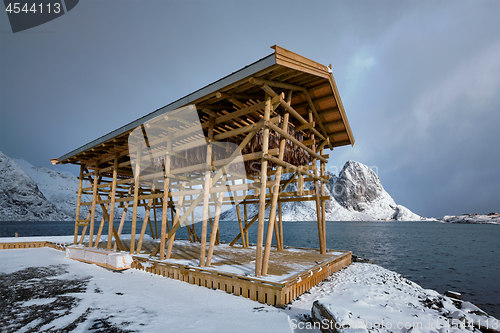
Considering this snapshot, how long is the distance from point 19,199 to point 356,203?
22922cm

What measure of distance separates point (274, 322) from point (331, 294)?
3152mm

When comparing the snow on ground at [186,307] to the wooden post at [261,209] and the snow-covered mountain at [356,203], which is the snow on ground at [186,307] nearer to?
the wooden post at [261,209]

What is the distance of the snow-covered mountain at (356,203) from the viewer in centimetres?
17250

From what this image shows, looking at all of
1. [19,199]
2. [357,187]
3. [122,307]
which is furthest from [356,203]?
[19,199]

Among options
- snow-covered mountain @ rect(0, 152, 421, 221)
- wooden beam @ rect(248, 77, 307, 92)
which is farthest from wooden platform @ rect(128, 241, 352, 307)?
snow-covered mountain @ rect(0, 152, 421, 221)

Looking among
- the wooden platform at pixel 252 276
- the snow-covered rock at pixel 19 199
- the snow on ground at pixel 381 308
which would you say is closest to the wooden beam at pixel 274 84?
the wooden platform at pixel 252 276

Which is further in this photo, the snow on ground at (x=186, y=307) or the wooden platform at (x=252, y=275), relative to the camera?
the wooden platform at (x=252, y=275)

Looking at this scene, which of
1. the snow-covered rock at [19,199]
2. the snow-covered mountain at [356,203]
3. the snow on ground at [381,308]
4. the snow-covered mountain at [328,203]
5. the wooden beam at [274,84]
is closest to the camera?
the snow on ground at [381,308]

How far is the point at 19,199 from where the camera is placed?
144 meters

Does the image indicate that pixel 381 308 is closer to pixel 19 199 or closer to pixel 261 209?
pixel 261 209

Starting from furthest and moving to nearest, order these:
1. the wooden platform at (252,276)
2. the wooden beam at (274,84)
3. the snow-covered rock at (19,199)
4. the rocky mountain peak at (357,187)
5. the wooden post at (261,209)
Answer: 1. the rocky mountain peak at (357,187)
2. the snow-covered rock at (19,199)
3. the wooden beam at (274,84)
4. the wooden post at (261,209)
5. the wooden platform at (252,276)

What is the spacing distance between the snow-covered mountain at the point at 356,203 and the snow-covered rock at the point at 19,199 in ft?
443

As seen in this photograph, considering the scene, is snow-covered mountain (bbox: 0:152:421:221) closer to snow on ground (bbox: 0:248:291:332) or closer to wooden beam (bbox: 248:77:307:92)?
wooden beam (bbox: 248:77:307:92)

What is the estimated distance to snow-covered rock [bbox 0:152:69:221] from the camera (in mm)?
136125
